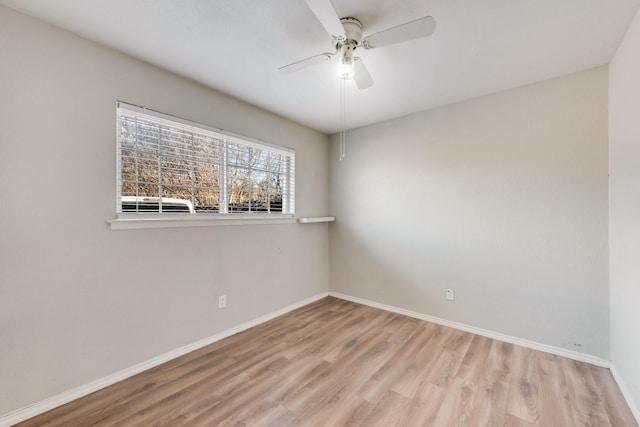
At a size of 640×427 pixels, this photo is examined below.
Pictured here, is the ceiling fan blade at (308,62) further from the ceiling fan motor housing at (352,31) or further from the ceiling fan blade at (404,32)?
the ceiling fan blade at (404,32)

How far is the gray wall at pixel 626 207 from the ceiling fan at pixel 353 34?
1391 millimetres

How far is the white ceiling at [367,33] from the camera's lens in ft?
5.04

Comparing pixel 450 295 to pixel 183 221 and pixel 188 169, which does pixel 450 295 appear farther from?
pixel 188 169

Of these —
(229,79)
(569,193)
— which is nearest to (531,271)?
(569,193)

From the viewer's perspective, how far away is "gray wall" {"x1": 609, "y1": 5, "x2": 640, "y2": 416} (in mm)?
1631

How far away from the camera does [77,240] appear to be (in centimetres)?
179

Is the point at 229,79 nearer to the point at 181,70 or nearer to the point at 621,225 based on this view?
the point at 181,70

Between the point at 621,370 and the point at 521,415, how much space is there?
94 centimetres

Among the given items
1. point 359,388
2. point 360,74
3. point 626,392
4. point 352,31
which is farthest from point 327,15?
point 626,392

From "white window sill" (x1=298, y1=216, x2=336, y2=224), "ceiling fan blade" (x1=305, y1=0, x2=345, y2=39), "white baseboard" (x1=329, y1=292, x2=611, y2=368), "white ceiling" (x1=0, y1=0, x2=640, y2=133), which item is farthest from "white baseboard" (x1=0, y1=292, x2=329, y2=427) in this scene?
"ceiling fan blade" (x1=305, y1=0, x2=345, y2=39)

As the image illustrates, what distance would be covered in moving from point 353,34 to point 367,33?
0.54 ft

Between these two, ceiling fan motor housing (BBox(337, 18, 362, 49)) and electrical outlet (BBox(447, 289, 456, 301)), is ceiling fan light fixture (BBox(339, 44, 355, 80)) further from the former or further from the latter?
electrical outlet (BBox(447, 289, 456, 301))

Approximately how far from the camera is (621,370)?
6.20 feet

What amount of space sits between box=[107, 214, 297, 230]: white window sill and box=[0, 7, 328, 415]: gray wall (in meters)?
0.06
